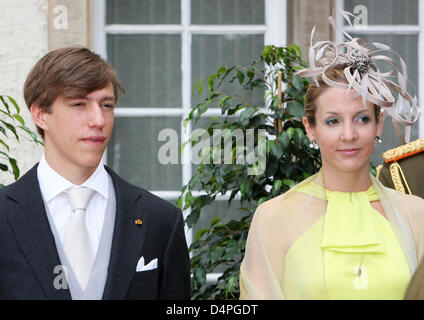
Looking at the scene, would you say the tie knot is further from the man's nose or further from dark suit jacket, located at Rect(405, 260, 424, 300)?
dark suit jacket, located at Rect(405, 260, 424, 300)

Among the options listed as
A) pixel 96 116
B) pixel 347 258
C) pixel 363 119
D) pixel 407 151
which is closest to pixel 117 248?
pixel 96 116

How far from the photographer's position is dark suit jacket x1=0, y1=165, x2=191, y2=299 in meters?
2.22

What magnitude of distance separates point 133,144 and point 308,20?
1.21 metres

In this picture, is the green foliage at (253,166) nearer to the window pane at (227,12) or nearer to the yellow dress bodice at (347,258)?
the window pane at (227,12)

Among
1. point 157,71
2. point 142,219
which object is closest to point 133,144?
point 157,71

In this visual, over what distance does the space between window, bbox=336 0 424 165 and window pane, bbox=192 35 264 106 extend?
544 millimetres

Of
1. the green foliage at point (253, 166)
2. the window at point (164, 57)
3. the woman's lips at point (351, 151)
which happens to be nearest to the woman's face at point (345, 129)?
the woman's lips at point (351, 151)

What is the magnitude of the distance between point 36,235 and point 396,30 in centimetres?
296

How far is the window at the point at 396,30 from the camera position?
4.54 m

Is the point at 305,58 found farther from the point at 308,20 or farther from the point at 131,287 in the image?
the point at 131,287

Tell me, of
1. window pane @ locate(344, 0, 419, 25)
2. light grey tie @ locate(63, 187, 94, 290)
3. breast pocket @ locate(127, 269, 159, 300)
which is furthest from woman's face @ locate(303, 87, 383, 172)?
window pane @ locate(344, 0, 419, 25)

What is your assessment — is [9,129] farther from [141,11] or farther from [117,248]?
[117,248]

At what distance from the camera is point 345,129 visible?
234 centimetres

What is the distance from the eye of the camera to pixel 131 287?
7.61 feet
